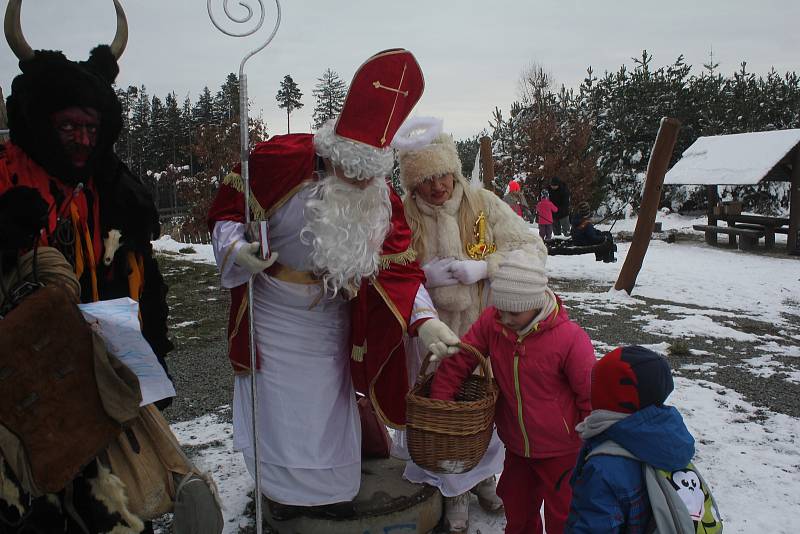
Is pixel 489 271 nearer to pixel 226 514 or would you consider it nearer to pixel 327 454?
pixel 327 454

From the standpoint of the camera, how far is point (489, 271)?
3.24 metres

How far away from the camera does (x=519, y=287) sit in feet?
8.23

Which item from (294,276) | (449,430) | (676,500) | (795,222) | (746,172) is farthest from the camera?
(746,172)

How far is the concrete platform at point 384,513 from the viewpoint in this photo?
286 centimetres

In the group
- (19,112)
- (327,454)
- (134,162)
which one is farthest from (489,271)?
(134,162)

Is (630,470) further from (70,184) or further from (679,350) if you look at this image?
(679,350)

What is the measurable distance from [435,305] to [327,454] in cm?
94

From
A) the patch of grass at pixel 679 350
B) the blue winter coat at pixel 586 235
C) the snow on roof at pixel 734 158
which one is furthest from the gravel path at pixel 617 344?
the snow on roof at pixel 734 158

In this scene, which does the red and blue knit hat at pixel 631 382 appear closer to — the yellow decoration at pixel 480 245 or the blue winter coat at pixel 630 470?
the blue winter coat at pixel 630 470

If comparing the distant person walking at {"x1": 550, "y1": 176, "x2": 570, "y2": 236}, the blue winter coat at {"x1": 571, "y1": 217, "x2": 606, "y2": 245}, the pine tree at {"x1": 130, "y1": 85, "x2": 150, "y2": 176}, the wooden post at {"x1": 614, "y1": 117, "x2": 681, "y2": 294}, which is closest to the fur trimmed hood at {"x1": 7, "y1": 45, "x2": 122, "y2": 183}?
the wooden post at {"x1": 614, "y1": 117, "x2": 681, "y2": 294}

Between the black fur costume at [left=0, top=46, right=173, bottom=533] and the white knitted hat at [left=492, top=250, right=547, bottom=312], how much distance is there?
1.35 meters

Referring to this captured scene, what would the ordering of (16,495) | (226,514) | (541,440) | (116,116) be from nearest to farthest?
(16,495) < (116,116) < (541,440) < (226,514)

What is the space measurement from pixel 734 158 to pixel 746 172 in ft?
3.11

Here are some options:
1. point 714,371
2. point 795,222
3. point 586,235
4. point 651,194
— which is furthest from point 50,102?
point 795,222
